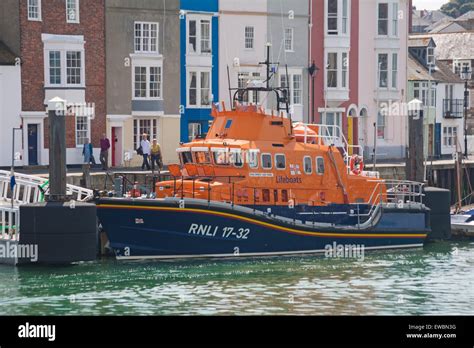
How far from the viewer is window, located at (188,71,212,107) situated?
180ft

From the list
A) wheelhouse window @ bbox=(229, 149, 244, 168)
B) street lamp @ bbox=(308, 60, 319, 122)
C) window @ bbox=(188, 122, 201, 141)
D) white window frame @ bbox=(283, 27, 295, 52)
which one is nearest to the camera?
wheelhouse window @ bbox=(229, 149, 244, 168)

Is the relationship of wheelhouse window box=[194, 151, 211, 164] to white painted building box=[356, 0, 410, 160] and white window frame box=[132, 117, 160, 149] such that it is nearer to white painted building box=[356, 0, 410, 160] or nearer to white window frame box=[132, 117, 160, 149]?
white window frame box=[132, 117, 160, 149]

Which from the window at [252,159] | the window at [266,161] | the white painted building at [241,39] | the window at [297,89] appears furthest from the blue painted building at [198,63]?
the window at [252,159]

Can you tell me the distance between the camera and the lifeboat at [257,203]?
35.1 meters

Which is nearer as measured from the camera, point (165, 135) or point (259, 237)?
point (259, 237)

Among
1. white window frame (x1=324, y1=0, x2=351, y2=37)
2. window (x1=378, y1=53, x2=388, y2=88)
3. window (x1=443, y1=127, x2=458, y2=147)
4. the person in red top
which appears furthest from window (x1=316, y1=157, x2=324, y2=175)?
window (x1=443, y1=127, x2=458, y2=147)

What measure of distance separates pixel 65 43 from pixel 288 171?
15.8 meters

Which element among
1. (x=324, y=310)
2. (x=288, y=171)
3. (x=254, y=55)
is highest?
(x=254, y=55)

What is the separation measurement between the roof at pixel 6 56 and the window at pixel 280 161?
1514 cm

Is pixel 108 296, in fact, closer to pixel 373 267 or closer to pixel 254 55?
pixel 373 267

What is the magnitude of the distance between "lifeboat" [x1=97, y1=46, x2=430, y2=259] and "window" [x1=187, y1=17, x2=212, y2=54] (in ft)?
51.4

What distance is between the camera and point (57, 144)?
3416cm

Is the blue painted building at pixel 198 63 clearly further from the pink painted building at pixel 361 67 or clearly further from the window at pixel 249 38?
the pink painted building at pixel 361 67

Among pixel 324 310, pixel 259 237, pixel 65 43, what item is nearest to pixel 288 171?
pixel 259 237
